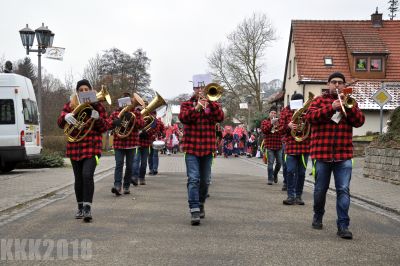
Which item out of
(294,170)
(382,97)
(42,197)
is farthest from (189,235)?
(382,97)

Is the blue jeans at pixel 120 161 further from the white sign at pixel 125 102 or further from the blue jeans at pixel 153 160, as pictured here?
the blue jeans at pixel 153 160

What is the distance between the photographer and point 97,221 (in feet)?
24.5

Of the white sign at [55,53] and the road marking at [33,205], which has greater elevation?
the white sign at [55,53]

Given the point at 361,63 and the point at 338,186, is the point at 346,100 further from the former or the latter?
the point at 361,63

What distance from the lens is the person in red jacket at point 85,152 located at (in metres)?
7.58

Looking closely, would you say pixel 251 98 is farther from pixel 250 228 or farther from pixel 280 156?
pixel 250 228

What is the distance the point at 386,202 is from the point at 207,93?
15.3 ft

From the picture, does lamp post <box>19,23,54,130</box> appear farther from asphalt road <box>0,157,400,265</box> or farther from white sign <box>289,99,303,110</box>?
white sign <box>289,99,303,110</box>

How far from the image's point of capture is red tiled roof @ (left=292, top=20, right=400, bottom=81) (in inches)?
1529

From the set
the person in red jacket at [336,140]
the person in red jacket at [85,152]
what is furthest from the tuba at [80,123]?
the person in red jacket at [336,140]

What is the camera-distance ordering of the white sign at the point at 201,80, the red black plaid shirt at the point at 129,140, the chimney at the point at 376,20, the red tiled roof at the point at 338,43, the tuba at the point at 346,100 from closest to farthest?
the tuba at the point at 346,100
the white sign at the point at 201,80
the red black plaid shirt at the point at 129,140
the red tiled roof at the point at 338,43
the chimney at the point at 376,20

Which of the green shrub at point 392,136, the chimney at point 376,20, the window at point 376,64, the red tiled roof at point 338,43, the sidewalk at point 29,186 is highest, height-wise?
the chimney at point 376,20

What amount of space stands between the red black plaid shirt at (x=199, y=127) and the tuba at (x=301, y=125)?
189 centimetres

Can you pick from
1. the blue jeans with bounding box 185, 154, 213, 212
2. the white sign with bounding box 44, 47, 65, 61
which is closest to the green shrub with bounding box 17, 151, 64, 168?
the white sign with bounding box 44, 47, 65, 61
